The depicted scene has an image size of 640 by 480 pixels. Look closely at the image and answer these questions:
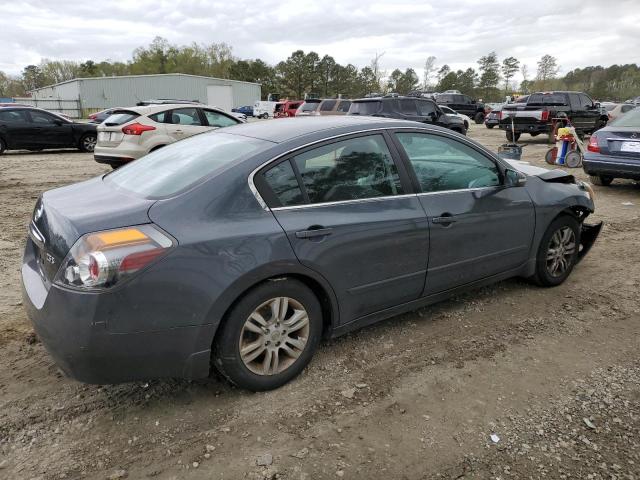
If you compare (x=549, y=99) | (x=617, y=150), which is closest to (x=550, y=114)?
(x=549, y=99)

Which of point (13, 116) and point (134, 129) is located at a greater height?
point (13, 116)

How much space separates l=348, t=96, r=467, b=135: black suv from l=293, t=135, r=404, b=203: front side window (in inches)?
437

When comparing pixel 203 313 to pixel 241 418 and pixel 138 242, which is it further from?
pixel 241 418

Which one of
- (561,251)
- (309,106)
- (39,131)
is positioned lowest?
(561,251)

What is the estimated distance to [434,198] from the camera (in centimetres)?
335

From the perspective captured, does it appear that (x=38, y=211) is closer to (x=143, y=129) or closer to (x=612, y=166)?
(x=143, y=129)

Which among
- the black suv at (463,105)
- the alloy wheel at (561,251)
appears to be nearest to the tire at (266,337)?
the alloy wheel at (561,251)

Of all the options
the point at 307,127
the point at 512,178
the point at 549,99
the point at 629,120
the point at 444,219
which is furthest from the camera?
the point at 549,99

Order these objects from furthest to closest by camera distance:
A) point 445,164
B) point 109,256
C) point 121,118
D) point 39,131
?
Result: point 39,131 → point 121,118 → point 445,164 → point 109,256

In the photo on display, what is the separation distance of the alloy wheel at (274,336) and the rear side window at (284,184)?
0.56m

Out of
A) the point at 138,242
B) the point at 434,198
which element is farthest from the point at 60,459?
the point at 434,198

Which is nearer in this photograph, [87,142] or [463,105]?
[87,142]

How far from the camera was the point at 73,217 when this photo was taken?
96.9 inches

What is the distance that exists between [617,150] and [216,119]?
7.89 metres
